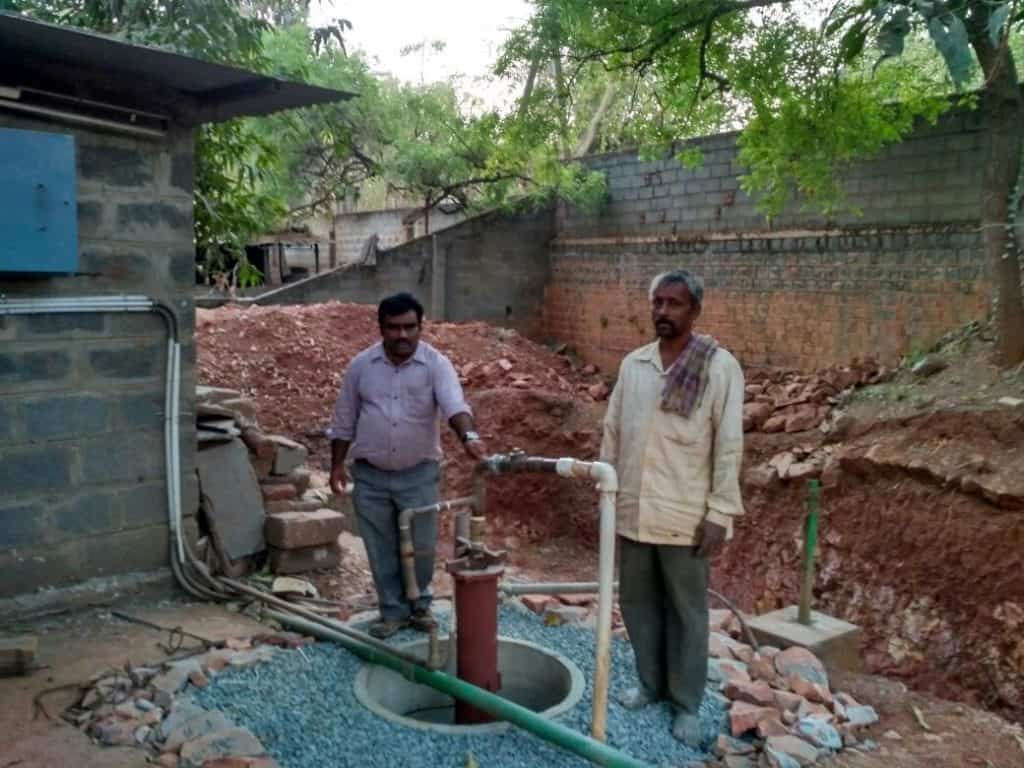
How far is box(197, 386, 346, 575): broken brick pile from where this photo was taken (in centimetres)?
548

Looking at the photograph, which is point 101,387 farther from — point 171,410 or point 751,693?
point 751,693

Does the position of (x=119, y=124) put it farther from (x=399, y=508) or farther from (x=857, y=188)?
(x=857, y=188)

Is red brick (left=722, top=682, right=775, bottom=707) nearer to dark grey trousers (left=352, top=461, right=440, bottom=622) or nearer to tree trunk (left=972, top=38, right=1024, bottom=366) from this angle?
dark grey trousers (left=352, top=461, right=440, bottom=622)

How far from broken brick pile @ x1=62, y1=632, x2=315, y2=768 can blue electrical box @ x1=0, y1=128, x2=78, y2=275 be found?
1.87 m

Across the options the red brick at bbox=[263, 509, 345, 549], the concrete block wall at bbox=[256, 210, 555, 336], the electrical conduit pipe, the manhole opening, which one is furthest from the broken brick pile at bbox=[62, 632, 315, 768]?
the concrete block wall at bbox=[256, 210, 555, 336]

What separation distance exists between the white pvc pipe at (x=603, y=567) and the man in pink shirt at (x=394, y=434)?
1.08m

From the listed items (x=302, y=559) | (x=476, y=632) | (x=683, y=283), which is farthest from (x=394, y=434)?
(x=302, y=559)

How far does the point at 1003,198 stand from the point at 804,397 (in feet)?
8.46

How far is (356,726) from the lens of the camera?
3.56 m

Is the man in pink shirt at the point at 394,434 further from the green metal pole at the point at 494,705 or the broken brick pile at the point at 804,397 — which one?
the broken brick pile at the point at 804,397

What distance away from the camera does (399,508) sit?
4.37 m

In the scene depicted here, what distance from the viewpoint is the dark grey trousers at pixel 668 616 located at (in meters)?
3.50

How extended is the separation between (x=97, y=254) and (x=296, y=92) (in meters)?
1.28

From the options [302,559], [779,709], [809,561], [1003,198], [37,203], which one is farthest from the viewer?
[1003,198]
